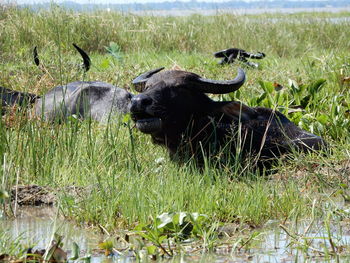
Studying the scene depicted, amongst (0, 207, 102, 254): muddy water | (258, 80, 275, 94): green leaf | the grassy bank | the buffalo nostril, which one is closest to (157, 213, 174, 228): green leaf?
the grassy bank

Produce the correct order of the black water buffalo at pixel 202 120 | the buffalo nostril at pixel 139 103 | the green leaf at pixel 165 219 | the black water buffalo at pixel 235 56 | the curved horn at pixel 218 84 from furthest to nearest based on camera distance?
1. the black water buffalo at pixel 235 56
2. the curved horn at pixel 218 84
3. the black water buffalo at pixel 202 120
4. the buffalo nostril at pixel 139 103
5. the green leaf at pixel 165 219

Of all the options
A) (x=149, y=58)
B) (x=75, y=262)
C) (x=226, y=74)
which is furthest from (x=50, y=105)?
(x=75, y=262)

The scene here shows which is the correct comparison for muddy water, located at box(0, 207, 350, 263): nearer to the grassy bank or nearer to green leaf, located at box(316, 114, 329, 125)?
the grassy bank

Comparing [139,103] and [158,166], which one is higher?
[139,103]

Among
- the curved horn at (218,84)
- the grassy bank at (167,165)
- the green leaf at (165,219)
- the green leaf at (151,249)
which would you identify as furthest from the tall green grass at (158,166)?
the curved horn at (218,84)

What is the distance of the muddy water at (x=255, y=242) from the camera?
3569 millimetres

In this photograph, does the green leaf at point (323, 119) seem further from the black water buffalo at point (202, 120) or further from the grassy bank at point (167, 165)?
the black water buffalo at point (202, 120)

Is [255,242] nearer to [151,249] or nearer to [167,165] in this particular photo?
[151,249]

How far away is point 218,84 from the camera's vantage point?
Answer: 605 cm

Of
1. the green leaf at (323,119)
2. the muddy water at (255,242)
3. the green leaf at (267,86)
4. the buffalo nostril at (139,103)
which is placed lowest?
the green leaf at (323,119)

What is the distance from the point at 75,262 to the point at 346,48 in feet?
35.3

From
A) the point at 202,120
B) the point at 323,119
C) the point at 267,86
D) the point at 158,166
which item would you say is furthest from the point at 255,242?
the point at 267,86

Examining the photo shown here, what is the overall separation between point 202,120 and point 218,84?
12.4 inches

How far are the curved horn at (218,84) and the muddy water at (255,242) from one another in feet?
6.60
